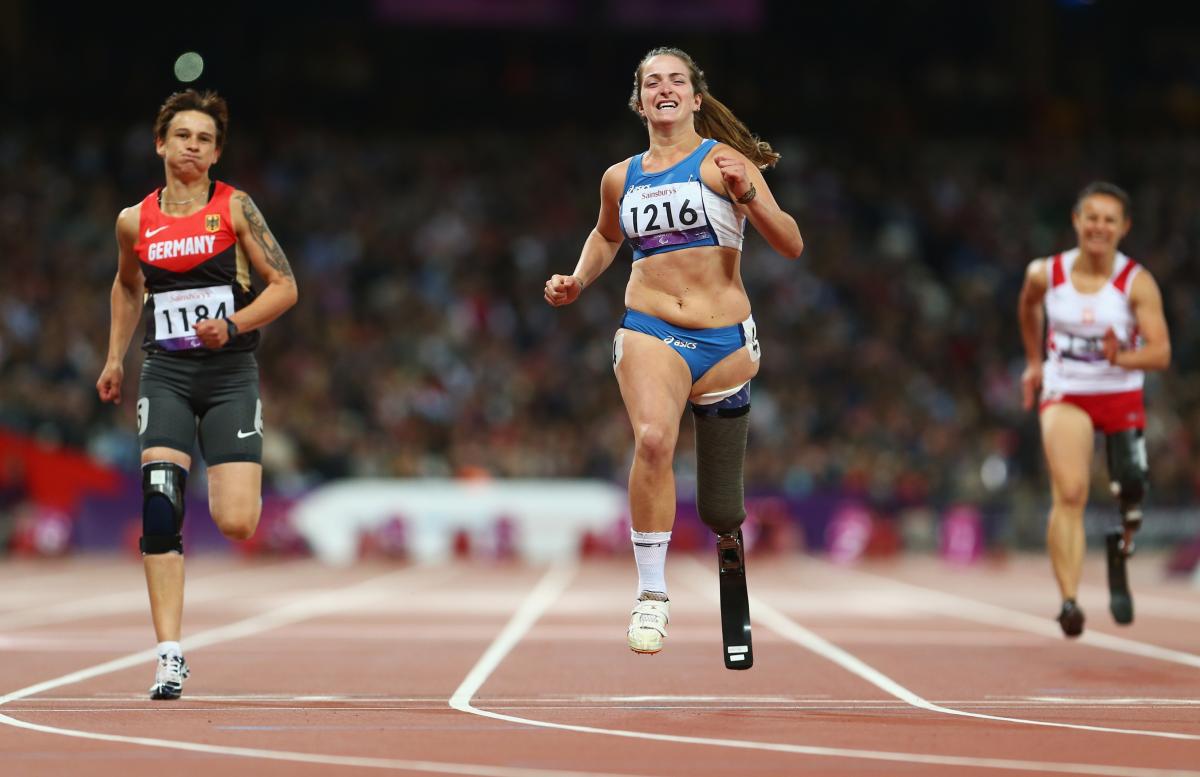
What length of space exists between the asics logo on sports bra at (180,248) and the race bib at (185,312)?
15cm

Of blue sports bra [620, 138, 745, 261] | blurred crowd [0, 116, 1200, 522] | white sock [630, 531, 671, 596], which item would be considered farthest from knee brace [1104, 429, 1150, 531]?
blurred crowd [0, 116, 1200, 522]

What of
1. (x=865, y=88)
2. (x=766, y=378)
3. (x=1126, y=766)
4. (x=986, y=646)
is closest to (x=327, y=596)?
(x=986, y=646)

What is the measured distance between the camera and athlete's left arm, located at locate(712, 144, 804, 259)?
257 inches

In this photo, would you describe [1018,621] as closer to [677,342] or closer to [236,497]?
[677,342]

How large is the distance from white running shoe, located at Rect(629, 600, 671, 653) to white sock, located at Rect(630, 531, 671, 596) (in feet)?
0.25

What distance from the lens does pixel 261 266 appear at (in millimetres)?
7410

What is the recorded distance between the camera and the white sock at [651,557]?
6.81 m

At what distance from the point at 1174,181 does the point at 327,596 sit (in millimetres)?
22287

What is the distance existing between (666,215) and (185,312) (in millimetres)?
2048

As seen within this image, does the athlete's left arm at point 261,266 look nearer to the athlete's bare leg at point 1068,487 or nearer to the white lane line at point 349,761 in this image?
the white lane line at point 349,761

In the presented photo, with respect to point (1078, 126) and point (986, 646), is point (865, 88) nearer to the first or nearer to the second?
point (1078, 126)

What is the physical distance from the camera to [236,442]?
24.0 feet

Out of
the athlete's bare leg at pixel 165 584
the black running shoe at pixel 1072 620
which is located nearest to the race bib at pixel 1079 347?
the black running shoe at pixel 1072 620

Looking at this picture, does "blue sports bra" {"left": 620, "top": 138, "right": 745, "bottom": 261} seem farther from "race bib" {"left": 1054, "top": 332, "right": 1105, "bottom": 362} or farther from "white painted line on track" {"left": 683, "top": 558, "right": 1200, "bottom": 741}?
"race bib" {"left": 1054, "top": 332, "right": 1105, "bottom": 362}
